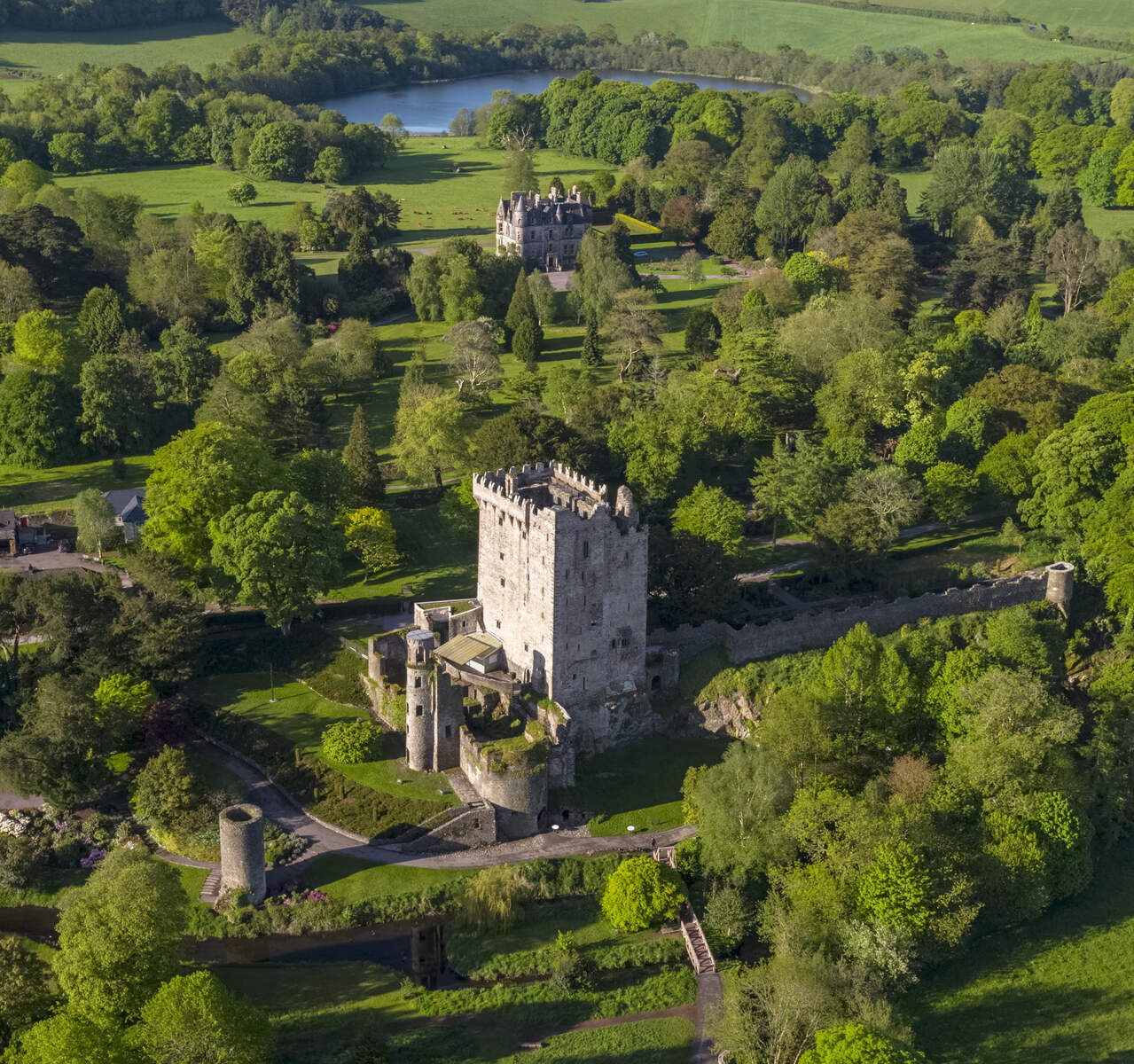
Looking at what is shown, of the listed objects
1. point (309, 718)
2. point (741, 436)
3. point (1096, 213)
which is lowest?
point (309, 718)

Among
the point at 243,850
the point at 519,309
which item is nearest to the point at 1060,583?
the point at 243,850

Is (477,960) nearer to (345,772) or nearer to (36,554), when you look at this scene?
(345,772)

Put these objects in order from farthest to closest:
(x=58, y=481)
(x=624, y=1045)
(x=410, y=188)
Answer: (x=410, y=188)
(x=58, y=481)
(x=624, y=1045)

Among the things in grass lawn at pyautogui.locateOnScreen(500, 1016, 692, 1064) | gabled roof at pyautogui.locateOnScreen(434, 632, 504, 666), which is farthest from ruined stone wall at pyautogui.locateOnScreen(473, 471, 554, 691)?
grass lawn at pyautogui.locateOnScreen(500, 1016, 692, 1064)

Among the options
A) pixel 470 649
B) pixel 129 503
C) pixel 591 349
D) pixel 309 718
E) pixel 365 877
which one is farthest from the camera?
pixel 591 349

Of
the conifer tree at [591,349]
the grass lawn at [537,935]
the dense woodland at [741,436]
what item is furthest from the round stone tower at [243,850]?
the conifer tree at [591,349]

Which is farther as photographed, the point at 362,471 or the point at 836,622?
the point at 362,471

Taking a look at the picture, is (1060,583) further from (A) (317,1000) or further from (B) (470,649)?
(A) (317,1000)
